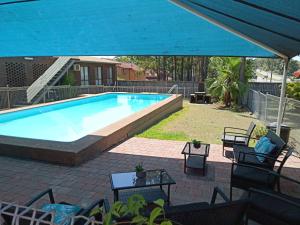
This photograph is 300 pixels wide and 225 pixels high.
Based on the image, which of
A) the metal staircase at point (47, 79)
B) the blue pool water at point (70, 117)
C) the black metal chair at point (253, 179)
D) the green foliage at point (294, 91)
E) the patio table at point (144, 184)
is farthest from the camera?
the metal staircase at point (47, 79)

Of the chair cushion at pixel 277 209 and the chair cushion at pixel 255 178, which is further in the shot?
the chair cushion at pixel 255 178

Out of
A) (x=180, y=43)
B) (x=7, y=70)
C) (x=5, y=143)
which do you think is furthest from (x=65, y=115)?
(x=180, y=43)

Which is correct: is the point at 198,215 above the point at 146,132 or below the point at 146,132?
above

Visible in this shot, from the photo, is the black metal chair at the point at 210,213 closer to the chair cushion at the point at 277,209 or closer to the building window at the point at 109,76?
the chair cushion at the point at 277,209

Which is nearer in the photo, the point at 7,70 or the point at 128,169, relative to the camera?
the point at 128,169

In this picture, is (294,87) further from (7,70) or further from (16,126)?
(7,70)

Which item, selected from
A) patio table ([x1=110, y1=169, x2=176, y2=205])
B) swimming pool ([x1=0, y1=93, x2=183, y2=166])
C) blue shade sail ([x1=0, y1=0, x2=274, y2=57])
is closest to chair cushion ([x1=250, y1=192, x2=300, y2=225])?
patio table ([x1=110, y1=169, x2=176, y2=205])

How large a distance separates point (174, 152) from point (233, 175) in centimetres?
291

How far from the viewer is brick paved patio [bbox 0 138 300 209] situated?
470 cm

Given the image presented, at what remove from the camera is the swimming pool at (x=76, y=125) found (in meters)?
6.34

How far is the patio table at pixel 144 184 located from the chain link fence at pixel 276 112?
5.10 meters

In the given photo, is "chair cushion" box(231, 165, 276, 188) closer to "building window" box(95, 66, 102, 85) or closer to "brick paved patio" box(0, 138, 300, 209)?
"brick paved patio" box(0, 138, 300, 209)

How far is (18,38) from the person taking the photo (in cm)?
594

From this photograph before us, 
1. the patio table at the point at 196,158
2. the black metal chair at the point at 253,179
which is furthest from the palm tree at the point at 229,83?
the black metal chair at the point at 253,179
